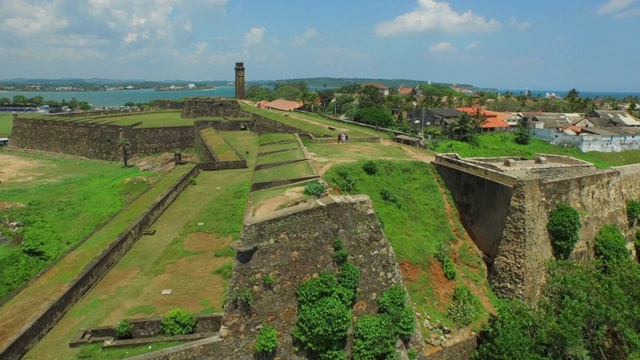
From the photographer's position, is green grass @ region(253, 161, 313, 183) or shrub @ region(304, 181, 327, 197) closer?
shrub @ region(304, 181, 327, 197)

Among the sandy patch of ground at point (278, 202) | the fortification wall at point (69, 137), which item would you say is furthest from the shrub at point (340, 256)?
the fortification wall at point (69, 137)

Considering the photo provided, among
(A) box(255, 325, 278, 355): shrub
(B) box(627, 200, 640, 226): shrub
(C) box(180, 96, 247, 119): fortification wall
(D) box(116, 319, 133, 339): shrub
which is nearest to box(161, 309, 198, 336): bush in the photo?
(D) box(116, 319, 133, 339): shrub

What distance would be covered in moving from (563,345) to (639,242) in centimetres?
1028

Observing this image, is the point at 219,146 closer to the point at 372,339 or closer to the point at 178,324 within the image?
the point at 178,324

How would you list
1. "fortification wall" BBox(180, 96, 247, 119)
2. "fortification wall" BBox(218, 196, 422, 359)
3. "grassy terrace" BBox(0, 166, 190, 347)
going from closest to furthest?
"fortification wall" BBox(218, 196, 422, 359)
"grassy terrace" BBox(0, 166, 190, 347)
"fortification wall" BBox(180, 96, 247, 119)

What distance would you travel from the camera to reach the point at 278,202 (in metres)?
10.9

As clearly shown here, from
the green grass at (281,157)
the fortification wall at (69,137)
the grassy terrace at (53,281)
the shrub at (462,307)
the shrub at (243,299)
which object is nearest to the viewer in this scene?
the shrub at (243,299)

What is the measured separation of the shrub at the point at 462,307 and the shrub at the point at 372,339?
3409 mm

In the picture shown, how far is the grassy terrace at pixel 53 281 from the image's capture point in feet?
36.2

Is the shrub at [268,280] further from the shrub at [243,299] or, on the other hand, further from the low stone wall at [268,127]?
the low stone wall at [268,127]

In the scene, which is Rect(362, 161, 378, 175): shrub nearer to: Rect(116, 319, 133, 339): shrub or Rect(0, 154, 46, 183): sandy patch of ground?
Rect(116, 319, 133, 339): shrub

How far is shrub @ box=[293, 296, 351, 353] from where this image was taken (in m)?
9.19

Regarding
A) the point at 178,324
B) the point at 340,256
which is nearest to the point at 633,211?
the point at 340,256

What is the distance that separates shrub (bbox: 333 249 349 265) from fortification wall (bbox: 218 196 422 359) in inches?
4.8
